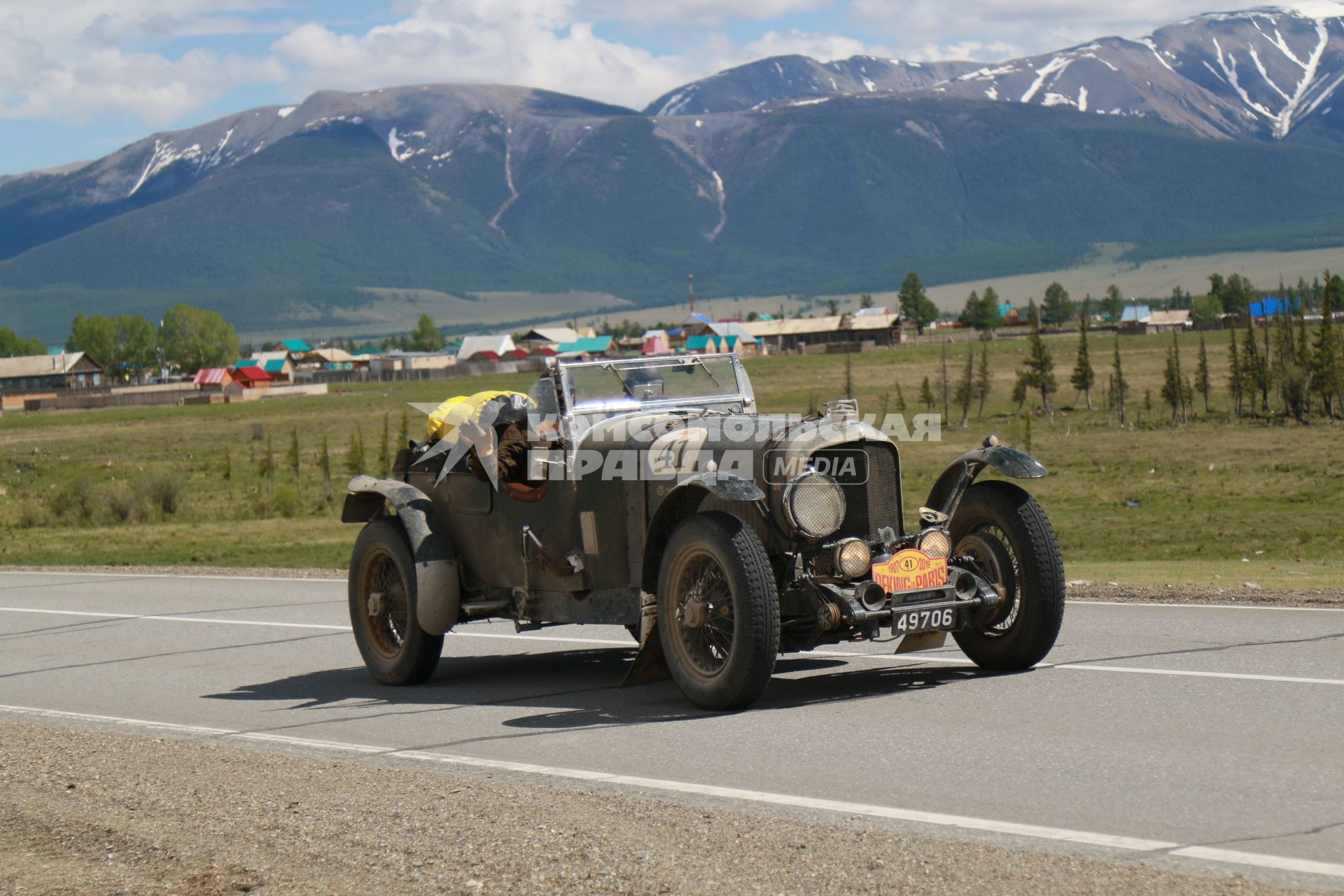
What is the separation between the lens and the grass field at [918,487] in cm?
2866

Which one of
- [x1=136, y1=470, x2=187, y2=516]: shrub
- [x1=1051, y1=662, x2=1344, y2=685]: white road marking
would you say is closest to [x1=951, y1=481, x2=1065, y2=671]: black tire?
[x1=1051, y1=662, x2=1344, y2=685]: white road marking

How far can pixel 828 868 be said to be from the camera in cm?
592

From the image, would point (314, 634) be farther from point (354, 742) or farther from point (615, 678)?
point (354, 742)

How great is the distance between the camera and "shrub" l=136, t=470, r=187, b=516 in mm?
45719

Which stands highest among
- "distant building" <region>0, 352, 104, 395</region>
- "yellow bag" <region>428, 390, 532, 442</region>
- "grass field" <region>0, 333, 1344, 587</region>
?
"distant building" <region>0, 352, 104, 395</region>

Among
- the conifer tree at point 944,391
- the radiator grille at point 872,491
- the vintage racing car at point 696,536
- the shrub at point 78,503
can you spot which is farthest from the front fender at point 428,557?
the conifer tree at point 944,391

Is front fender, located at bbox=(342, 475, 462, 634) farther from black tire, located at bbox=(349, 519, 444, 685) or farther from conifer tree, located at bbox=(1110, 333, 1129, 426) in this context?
conifer tree, located at bbox=(1110, 333, 1129, 426)

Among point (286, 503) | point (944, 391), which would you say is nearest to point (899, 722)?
point (286, 503)

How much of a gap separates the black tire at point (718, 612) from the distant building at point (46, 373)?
169 metres

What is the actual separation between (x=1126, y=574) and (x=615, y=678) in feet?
29.7

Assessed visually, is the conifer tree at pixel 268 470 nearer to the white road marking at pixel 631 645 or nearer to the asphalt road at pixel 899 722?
the white road marking at pixel 631 645

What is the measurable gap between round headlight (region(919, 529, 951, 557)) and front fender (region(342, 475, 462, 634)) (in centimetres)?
360

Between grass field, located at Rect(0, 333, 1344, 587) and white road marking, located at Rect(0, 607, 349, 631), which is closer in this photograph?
white road marking, located at Rect(0, 607, 349, 631)

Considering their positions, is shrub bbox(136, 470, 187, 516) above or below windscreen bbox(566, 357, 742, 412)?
below
